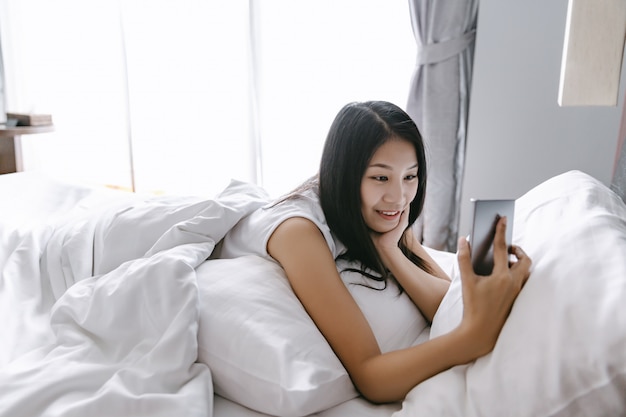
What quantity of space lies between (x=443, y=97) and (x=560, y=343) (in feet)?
7.22

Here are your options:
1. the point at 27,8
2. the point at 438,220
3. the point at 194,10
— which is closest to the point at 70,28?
the point at 27,8

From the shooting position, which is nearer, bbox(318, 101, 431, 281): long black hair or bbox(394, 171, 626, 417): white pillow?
bbox(394, 171, 626, 417): white pillow

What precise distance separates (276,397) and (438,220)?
213cm

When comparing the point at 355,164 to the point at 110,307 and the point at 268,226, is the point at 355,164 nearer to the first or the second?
the point at 268,226

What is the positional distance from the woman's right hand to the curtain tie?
205 centimetres

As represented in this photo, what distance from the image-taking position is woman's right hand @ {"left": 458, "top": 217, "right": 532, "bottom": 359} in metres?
0.88

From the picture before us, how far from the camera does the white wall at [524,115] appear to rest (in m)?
2.33

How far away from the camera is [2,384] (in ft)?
2.98

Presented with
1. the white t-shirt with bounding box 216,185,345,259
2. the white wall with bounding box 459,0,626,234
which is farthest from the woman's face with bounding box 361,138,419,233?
the white wall with bounding box 459,0,626,234

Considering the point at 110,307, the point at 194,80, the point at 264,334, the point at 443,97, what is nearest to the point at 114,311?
the point at 110,307

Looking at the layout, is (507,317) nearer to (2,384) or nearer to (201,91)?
(2,384)

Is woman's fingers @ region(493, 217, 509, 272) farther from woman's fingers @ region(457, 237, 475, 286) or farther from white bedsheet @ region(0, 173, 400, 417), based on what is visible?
white bedsheet @ region(0, 173, 400, 417)

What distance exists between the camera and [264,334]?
97 centimetres

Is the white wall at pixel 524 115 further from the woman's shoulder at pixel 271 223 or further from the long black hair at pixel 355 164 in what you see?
the woman's shoulder at pixel 271 223
